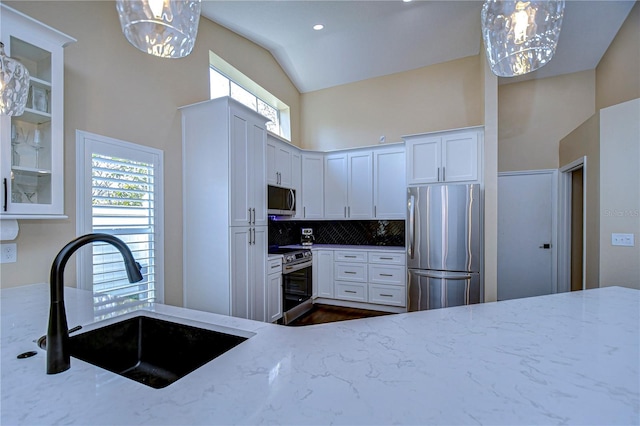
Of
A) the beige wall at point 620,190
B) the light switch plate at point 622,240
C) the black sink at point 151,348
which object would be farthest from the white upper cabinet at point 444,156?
the black sink at point 151,348

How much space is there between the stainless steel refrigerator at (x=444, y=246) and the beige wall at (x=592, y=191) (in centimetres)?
107

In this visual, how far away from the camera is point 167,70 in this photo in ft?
8.84

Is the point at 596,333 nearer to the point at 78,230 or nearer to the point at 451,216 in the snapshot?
the point at 451,216

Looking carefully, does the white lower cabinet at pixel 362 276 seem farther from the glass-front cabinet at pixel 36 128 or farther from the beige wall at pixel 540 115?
the glass-front cabinet at pixel 36 128

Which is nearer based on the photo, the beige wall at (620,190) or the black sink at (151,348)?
the black sink at (151,348)

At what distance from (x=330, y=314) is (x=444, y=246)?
1.81 m

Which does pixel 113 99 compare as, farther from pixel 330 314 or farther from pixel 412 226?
pixel 330 314

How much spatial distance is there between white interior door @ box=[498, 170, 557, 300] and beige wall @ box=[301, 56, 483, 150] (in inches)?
47.8

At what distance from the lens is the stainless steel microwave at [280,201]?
3.54 meters

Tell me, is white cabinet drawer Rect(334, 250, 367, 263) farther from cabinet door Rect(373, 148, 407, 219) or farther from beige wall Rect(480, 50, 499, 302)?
beige wall Rect(480, 50, 499, 302)

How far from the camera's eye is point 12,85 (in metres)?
1.32

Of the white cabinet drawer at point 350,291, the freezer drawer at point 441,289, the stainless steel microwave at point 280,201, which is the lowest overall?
the white cabinet drawer at point 350,291

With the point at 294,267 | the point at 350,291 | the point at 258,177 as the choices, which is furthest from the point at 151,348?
the point at 350,291

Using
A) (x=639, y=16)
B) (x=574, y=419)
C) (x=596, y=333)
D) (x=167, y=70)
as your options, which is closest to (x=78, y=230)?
(x=167, y=70)
